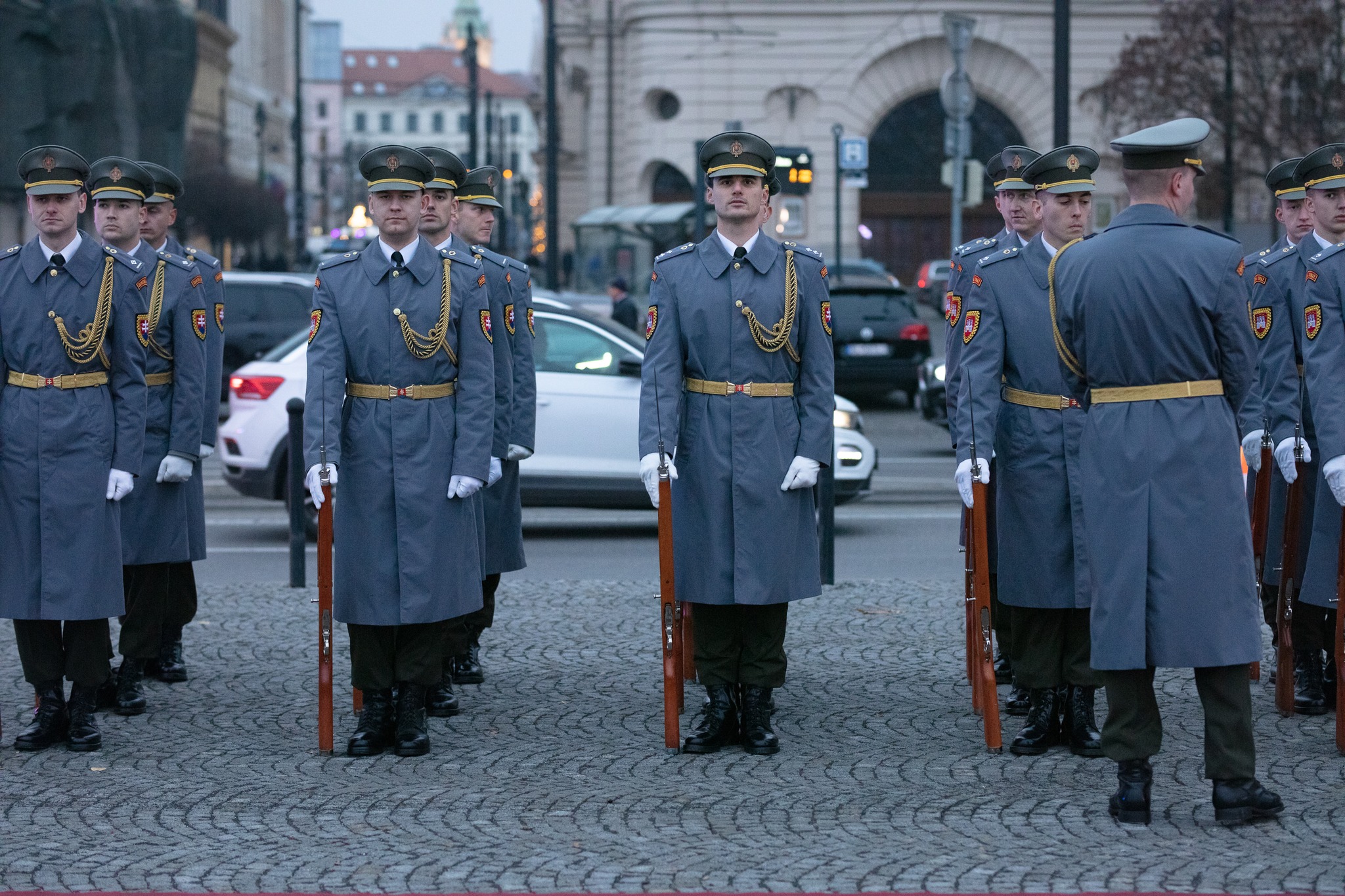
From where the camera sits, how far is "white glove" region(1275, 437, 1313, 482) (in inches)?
266

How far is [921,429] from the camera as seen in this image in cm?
2123

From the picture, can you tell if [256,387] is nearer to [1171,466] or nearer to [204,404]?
[204,404]

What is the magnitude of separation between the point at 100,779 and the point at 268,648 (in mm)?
2336

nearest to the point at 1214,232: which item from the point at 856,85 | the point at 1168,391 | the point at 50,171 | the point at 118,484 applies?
the point at 1168,391

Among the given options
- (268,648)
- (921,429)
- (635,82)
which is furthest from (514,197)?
(268,648)

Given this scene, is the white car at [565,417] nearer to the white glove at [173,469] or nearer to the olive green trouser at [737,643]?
the white glove at [173,469]

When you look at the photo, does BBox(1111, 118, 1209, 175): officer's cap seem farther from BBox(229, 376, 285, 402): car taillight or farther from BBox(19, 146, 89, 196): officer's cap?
BBox(229, 376, 285, 402): car taillight

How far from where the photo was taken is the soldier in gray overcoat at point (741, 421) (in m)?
6.49

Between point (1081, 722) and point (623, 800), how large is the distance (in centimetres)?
168

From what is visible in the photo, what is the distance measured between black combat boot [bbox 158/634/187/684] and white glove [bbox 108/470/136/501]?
1.35 m

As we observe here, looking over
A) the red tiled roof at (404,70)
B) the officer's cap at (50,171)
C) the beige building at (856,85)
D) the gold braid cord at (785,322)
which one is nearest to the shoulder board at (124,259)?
the officer's cap at (50,171)

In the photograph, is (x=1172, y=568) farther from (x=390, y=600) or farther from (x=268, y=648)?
(x=268, y=648)

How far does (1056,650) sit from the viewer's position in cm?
647

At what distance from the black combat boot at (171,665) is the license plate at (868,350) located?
15.2 metres
